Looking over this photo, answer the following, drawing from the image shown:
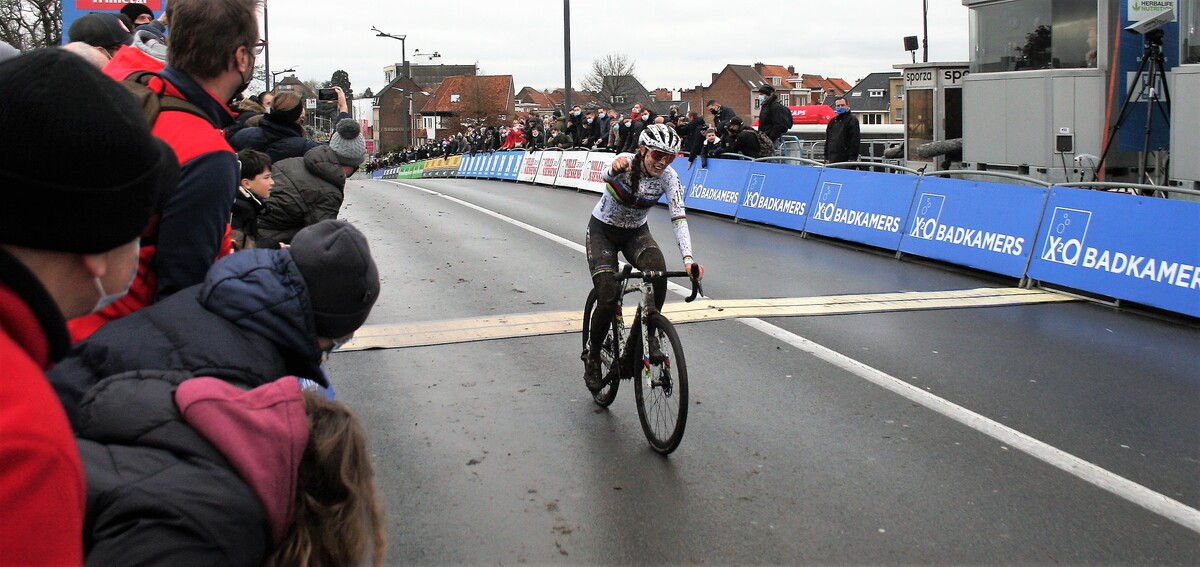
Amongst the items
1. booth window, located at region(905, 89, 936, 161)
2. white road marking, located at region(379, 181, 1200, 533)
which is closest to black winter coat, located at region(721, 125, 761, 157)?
booth window, located at region(905, 89, 936, 161)

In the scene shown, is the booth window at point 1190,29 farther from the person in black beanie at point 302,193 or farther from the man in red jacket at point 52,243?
the man in red jacket at point 52,243

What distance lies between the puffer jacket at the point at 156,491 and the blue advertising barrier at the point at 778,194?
14.8 meters

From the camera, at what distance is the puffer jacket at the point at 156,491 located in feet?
5.36

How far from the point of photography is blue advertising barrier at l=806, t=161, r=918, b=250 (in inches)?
545

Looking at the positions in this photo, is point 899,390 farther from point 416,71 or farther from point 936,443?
point 416,71

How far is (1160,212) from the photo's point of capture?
997cm

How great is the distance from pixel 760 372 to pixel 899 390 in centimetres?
98

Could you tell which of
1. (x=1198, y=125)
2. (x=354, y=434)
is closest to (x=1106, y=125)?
(x=1198, y=125)

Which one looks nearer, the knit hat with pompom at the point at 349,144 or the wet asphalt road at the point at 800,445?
the wet asphalt road at the point at 800,445

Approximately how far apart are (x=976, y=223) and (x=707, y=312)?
169 inches

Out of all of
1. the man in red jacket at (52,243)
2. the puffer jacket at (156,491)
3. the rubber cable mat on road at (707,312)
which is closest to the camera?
the man in red jacket at (52,243)

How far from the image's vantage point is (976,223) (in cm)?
1226

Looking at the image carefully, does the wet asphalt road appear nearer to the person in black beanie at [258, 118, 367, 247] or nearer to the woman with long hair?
the person in black beanie at [258, 118, 367, 247]

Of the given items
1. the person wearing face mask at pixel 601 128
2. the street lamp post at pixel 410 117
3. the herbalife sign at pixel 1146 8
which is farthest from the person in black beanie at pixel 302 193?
the street lamp post at pixel 410 117
